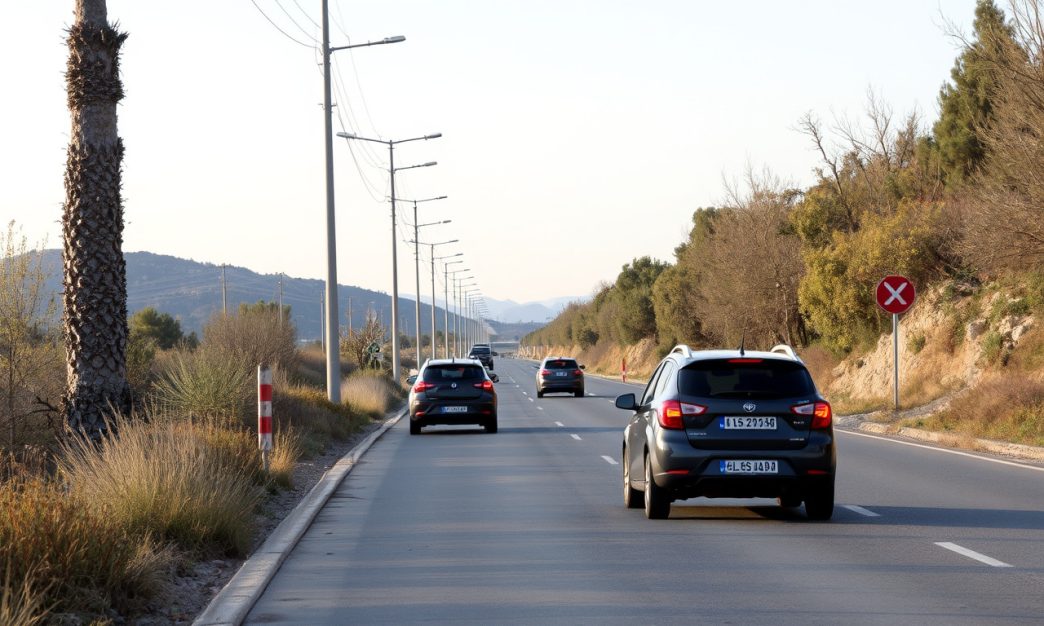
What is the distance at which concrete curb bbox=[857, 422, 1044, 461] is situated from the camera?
21703 mm

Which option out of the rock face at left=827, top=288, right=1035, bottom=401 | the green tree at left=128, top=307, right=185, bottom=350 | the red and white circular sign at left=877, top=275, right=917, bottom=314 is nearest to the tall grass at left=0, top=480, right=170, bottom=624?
the red and white circular sign at left=877, top=275, right=917, bottom=314

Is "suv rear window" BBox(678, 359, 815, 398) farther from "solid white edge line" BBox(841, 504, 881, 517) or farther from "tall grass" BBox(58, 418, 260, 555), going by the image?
"tall grass" BBox(58, 418, 260, 555)

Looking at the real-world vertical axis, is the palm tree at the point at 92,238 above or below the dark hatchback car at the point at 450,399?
above

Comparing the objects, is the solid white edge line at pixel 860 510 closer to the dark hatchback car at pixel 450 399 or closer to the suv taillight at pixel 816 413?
the suv taillight at pixel 816 413

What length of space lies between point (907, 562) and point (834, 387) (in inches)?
1267

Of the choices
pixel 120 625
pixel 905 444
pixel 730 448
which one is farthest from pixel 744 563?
pixel 905 444

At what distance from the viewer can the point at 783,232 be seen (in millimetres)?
51500

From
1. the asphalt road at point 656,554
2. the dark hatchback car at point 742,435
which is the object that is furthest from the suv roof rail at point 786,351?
the asphalt road at point 656,554

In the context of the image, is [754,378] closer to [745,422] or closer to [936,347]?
[745,422]

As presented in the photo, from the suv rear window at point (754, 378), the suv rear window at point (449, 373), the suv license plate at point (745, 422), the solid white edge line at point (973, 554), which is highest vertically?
the suv rear window at point (754, 378)

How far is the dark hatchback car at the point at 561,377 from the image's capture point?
50000 millimetres

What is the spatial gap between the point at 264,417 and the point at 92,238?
9.50 feet

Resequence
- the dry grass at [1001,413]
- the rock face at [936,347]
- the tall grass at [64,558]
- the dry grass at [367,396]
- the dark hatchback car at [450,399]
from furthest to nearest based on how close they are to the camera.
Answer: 1. the dry grass at [367,396]
2. the rock face at [936,347]
3. the dark hatchback car at [450,399]
4. the dry grass at [1001,413]
5. the tall grass at [64,558]

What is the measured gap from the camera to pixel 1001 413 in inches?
979
